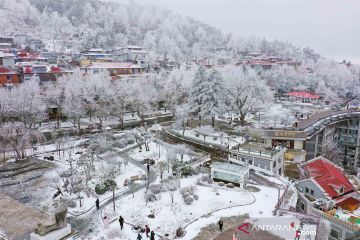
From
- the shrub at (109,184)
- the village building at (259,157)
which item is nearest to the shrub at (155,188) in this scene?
the shrub at (109,184)

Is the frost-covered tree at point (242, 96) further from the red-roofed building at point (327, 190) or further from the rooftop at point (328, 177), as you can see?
the red-roofed building at point (327, 190)

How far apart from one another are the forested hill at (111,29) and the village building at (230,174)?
95.2 meters

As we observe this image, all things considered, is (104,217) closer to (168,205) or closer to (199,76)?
(168,205)

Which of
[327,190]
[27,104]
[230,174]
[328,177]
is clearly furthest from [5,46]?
[327,190]

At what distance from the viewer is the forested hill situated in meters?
123

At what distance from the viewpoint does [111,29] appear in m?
140

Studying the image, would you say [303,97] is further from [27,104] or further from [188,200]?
[188,200]

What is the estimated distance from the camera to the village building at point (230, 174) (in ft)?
84.8

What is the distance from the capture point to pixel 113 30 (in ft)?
461

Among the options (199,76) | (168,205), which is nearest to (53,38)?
(199,76)

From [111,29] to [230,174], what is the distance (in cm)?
12662

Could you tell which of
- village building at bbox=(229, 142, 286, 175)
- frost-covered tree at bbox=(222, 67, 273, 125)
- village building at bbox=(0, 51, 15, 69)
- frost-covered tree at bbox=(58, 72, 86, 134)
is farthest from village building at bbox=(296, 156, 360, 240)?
village building at bbox=(0, 51, 15, 69)

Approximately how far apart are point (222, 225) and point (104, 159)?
609 inches

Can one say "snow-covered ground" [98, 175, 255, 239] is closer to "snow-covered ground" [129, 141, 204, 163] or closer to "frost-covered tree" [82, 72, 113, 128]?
"snow-covered ground" [129, 141, 204, 163]
